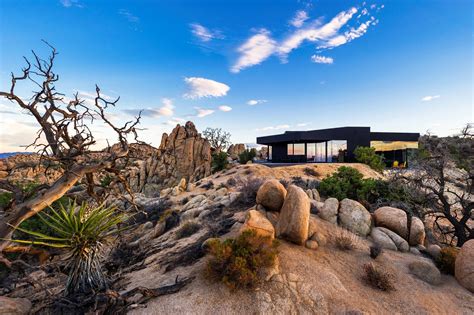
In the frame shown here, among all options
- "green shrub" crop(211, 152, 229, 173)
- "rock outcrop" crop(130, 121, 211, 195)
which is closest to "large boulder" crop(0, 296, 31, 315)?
"green shrub" crop(211, 152, 229, 173)

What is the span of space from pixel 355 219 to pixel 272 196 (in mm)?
3161

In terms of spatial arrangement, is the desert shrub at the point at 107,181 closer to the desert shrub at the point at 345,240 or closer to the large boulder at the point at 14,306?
the large boulder at the point at 14,306

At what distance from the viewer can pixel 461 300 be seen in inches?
205

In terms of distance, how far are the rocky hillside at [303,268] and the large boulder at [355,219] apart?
0.11ft

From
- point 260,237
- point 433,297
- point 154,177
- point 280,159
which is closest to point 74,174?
point 260,237

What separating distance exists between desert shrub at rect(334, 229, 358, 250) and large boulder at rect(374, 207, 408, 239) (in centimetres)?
159

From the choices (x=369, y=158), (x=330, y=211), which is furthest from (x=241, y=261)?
(x=369, y=158)

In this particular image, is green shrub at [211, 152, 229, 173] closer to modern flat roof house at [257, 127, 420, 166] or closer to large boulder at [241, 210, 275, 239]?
modern flat roof house at [257, 127, 420, 166]

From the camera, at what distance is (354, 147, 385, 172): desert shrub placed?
91.3 feet

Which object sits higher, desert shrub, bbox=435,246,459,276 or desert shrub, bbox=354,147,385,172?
desert shrub, bbox=354,147,385,172

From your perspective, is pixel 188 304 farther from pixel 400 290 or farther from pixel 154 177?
pixel 154 177

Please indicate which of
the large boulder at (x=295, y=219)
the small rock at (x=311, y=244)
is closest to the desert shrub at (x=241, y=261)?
the large boulder at (x=295, y=219)

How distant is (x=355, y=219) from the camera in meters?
7.82

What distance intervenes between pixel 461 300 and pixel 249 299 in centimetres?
521
